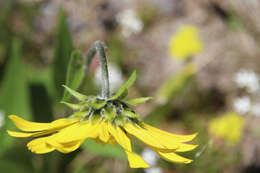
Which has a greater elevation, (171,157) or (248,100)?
(248,100)

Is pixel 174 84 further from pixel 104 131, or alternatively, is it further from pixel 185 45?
pixel 104 131

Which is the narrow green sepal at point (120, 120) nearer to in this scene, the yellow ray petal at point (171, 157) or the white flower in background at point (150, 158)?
the yellow ray petal at point (171, 157)

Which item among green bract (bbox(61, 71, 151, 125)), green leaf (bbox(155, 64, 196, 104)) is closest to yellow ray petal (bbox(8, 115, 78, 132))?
green bract (bbox(61, 71, 151, 125))

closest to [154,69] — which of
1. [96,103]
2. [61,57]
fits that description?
[61,57]

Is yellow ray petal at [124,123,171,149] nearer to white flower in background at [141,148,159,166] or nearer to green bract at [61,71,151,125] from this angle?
green bract at [61,71,151,125]

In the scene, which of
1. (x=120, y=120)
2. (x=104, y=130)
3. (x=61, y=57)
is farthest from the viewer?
(x=61, y=57)

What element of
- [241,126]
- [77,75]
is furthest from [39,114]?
[241,126]
